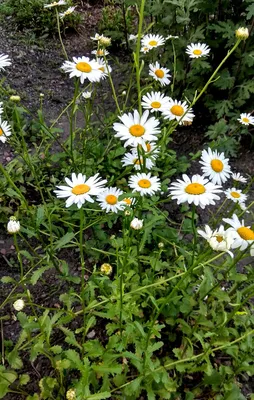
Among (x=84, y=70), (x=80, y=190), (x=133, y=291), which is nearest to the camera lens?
(x=133, y=291)

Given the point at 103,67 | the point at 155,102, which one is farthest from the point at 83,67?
the point at 155,102

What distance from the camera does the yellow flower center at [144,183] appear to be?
5.76 feet

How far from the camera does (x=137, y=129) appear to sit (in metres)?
1.56

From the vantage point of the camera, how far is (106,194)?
1874 millimetres

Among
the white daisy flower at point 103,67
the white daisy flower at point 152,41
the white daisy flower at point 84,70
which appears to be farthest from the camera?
the white daisy flower at point 152,41

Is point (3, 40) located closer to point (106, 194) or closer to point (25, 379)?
point (106, 194)

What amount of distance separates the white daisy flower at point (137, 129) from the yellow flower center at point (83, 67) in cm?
30

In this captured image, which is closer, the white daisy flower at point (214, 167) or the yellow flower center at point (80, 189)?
the yellow flower center at point (80, 189)

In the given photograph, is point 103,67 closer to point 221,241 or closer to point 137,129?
point 137,129

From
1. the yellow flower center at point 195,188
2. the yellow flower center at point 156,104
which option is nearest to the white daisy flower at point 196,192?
the yellow flower center at point 195,188

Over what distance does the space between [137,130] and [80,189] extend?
29 cm

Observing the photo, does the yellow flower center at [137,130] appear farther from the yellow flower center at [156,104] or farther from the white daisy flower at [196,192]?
the yellow flower center at [156,104]

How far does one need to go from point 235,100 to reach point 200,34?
0.45 meters

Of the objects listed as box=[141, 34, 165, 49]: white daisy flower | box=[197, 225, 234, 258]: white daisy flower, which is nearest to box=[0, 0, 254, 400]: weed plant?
box=[197, 225, 234, 258]: white daisy flower
